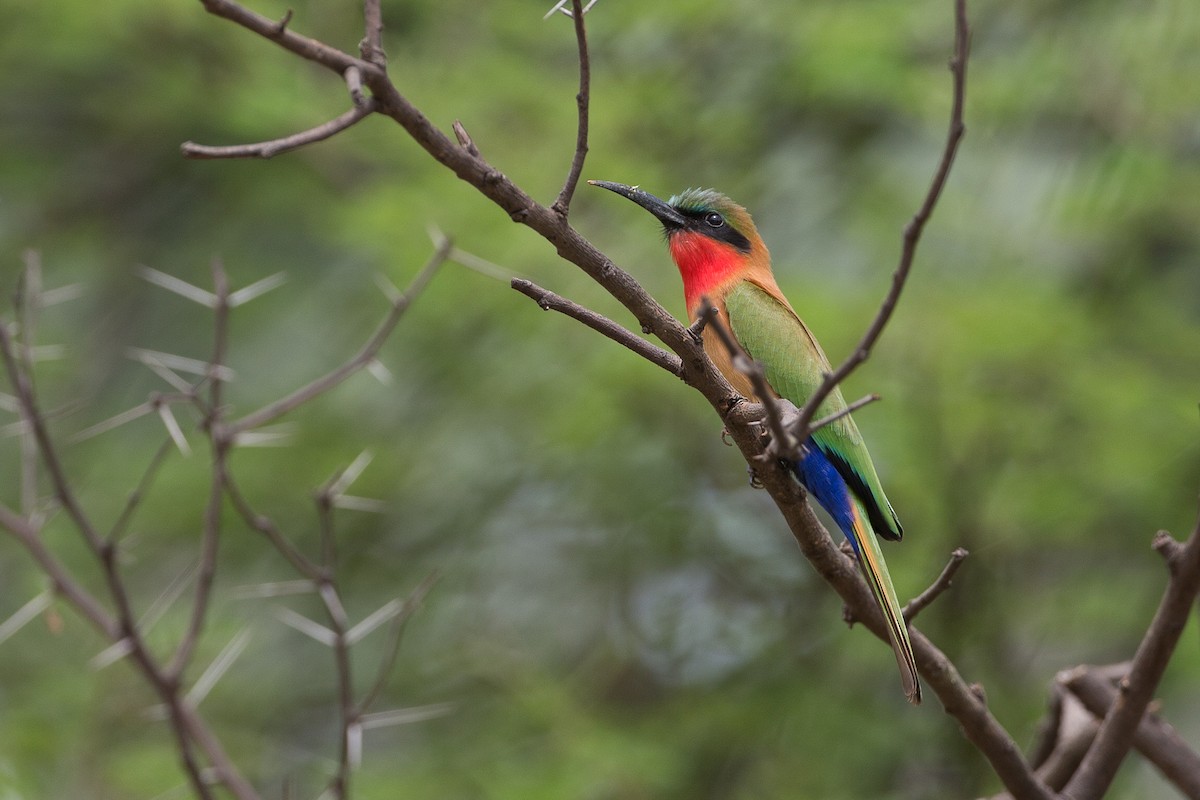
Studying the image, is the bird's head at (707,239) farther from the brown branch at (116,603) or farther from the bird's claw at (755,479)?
the brown branch at (116,603)

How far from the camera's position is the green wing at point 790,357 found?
3.57m

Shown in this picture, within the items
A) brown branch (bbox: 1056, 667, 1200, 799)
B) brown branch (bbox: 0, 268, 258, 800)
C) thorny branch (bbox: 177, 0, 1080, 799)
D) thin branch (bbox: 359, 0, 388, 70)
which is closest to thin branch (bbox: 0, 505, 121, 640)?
brown branch (bbox: 0, 268, 258, 800)

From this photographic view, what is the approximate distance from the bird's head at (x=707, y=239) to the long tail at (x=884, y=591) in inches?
49.5

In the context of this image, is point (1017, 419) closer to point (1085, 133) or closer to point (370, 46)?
point (1085, 133)

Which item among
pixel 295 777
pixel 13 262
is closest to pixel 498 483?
pixel 295 777

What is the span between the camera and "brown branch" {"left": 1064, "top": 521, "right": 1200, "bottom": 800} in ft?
8.01

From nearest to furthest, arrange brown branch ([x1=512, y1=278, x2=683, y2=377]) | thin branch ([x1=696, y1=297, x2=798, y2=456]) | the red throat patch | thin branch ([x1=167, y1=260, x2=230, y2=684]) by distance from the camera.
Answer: thin branch ([x1=696, y1=297, x2=798, y2=456])
brown branch ([x1=512, y1=278, x2=683, y2=377])
thin branch ([x1=167, y1=260, x2=230, y2=684])
the red throat patch

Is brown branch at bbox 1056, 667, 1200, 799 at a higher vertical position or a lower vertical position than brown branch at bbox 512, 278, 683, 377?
lower

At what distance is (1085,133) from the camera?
6.44m

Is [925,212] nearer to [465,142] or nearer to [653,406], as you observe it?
[465,142]

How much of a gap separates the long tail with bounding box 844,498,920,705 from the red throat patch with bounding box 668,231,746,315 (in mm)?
1196

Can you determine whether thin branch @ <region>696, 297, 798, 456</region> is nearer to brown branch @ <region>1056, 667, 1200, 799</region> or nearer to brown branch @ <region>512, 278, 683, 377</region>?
brown branch @ <region>512, 278, 683, 377</region>

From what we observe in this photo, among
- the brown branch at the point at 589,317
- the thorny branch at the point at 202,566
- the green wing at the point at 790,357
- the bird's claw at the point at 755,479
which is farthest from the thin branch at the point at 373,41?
the green wing at the point at 790,357

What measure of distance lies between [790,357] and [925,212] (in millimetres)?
2296
